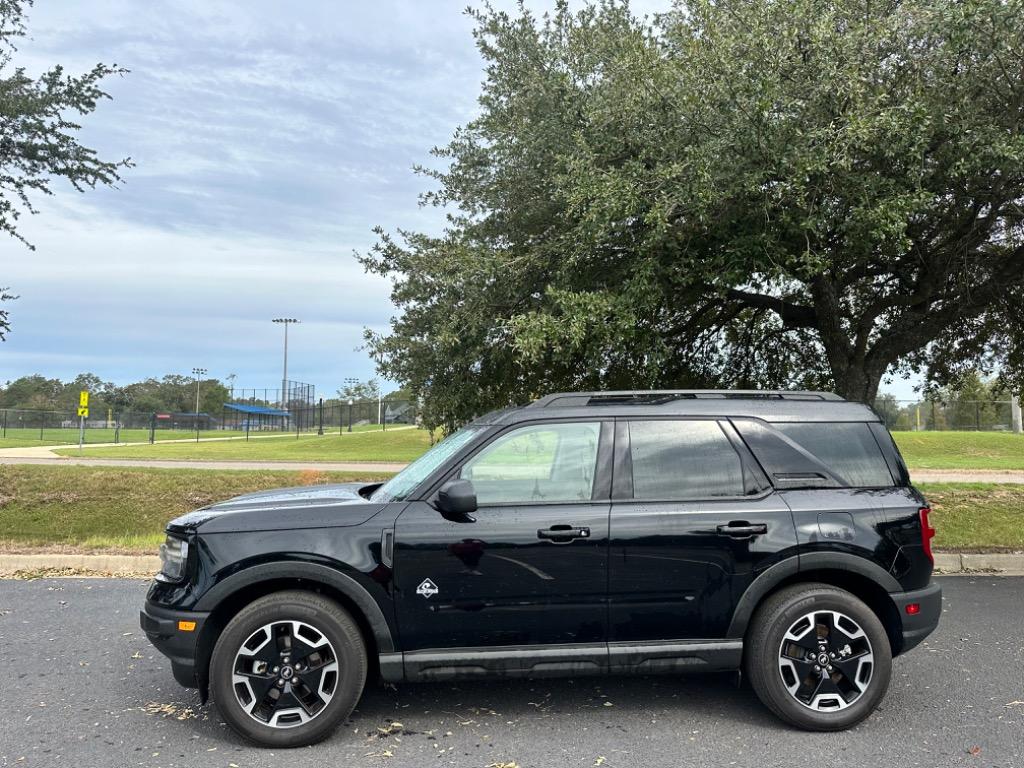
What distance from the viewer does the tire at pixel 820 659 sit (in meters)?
4.08

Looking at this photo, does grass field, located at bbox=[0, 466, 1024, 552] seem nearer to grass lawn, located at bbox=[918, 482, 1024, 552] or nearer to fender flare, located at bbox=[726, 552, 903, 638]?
grass lawn, located at bbox=[918, 482, 1024, 552]

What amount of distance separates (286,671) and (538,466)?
165 centimetres

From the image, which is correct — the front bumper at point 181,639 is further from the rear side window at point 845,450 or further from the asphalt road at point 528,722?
the rear side window at point 845,450

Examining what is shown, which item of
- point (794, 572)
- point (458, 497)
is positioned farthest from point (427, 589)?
point (794, 572)

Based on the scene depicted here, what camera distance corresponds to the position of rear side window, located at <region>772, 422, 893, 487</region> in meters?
4.39

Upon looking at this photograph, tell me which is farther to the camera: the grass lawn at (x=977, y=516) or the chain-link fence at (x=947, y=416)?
the chain-link fence at (x=947, y=416)

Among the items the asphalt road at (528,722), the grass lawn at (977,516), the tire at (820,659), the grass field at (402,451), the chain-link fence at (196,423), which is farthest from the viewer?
the chain-link fence at (196,423)

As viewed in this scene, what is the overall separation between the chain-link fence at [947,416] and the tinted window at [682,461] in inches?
1728

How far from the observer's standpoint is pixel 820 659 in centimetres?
413

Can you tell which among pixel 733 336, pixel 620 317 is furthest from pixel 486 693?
pixel 733 336

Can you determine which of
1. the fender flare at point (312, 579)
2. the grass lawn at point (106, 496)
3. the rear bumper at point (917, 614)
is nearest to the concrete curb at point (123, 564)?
the grass lawn at point (106, 496)

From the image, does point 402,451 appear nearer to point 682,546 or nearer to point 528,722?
point 528,722

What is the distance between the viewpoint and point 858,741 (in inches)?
156

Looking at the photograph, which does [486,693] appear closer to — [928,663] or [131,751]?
[131,751]
